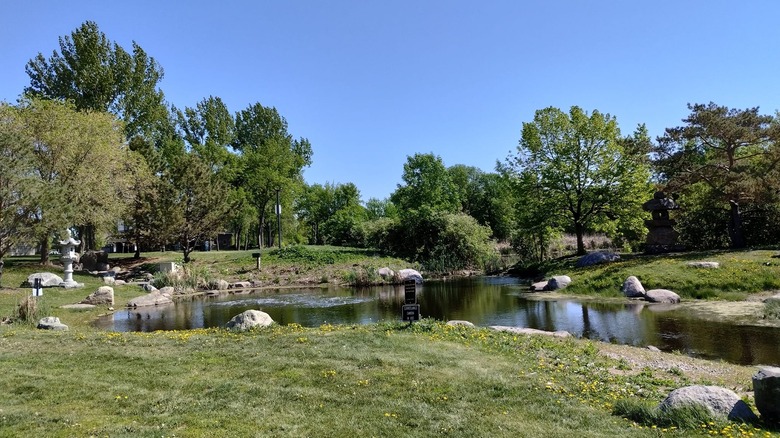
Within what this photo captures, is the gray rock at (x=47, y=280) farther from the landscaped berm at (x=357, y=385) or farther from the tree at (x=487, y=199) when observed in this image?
the tree at (x=487, y=199)

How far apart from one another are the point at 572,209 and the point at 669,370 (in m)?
27.3

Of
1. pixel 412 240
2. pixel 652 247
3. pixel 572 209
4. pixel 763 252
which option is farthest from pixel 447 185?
pixel 763 252

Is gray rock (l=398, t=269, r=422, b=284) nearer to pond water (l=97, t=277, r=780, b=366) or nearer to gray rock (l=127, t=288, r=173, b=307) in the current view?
pond water (l=97, t=277, r=780, b=366)

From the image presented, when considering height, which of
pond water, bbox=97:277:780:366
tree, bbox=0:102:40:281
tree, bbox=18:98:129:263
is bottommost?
pond water, bbox=97:277:780:366

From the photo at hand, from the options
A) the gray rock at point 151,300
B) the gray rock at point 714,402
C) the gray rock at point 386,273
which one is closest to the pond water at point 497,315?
the gray rock at point 151,300

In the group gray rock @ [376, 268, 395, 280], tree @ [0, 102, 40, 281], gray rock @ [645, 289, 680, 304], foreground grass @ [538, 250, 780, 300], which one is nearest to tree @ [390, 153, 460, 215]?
gray rock @ [376, 268, 395, 280]

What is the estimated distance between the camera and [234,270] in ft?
121

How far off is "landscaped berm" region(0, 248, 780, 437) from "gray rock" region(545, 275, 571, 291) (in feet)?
46.0

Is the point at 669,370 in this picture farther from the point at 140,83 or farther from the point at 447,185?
the point at 447,185

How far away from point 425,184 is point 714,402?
1914 inches

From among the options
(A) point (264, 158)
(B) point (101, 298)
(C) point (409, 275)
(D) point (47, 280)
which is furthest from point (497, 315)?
(A) point (264, 158)

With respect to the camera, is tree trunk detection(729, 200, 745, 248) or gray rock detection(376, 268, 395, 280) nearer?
tree trunk detection(729, 200, 745, 248)

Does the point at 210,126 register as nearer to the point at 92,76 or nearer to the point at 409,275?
the point at 92,76

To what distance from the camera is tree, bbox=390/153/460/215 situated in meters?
54.0
